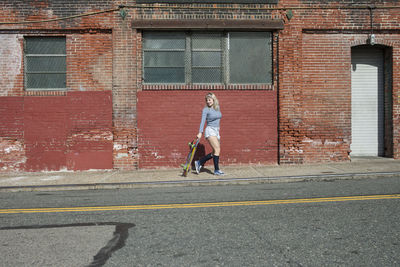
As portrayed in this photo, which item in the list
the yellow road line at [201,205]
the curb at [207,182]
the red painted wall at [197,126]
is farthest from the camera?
the red painted wall at [197,126]

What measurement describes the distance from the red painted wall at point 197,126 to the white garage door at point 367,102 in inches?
112

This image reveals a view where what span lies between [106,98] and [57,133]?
1.78 m

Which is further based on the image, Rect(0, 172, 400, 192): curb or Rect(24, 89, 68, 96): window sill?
Rect(24, 89, 68, 96): window sill

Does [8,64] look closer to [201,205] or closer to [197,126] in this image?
[197,126]

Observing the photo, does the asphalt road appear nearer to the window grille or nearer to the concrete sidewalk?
the concrete sidewalk

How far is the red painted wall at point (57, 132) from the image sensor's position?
33.1 feet

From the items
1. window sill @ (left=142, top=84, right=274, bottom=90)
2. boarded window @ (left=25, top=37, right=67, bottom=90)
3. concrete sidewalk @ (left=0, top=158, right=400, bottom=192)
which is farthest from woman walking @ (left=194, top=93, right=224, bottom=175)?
boarded window @ (left=25, top=37, right=67, bottom=90)

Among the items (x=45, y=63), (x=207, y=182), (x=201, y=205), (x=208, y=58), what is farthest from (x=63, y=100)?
(x=201, y=205)

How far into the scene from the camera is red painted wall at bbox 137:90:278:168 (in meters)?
10.2

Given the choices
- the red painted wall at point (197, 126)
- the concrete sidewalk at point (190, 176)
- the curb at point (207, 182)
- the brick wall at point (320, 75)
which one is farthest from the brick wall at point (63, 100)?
the brick wall at point (320, 75)

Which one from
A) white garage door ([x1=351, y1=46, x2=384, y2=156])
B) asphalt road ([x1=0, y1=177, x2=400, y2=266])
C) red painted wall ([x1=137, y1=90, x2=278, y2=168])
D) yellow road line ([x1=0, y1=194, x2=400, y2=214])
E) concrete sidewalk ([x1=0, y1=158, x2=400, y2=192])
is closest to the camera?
asphalt road ([x1=0, y1=177, x2=400, y2=266])

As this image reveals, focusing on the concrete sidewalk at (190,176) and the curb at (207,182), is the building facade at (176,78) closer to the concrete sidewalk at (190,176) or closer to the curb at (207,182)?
the concrete sidewalk at (190,176)

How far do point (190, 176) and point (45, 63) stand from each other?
5.75m

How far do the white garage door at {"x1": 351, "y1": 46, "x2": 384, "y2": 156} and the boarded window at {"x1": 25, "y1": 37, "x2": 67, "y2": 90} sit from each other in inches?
359
